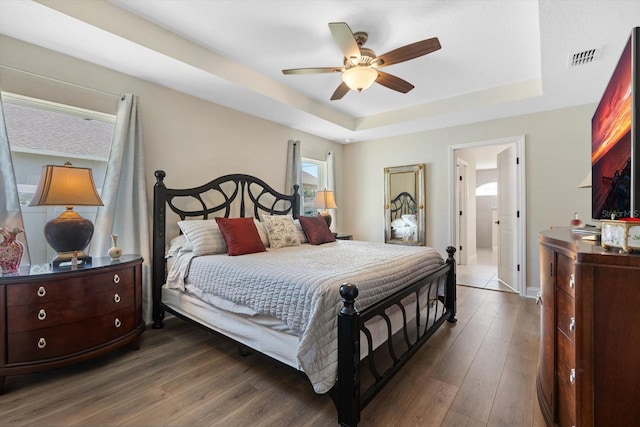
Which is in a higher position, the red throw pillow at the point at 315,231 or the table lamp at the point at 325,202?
the table lamp at the point at 325,202

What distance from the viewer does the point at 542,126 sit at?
12.3 ft

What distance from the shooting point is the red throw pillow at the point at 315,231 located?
343cm

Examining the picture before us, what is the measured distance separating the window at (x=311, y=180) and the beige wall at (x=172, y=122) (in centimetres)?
59

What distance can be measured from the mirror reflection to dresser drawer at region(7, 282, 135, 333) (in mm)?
4026

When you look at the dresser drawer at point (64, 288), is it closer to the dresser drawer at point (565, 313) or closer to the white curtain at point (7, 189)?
the white curtain at point (7, 189)

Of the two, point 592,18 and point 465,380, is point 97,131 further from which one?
point 592,18

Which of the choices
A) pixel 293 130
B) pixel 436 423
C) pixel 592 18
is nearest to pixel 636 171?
pixel 436 423

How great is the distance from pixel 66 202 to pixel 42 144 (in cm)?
79

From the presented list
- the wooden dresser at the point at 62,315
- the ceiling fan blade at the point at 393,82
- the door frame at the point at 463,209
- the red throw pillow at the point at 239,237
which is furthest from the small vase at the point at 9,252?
the door frame at the point at 463,209

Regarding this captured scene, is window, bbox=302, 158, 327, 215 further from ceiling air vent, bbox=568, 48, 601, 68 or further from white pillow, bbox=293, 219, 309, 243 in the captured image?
ceiling air vent, bbox=568, 48, 601, 68

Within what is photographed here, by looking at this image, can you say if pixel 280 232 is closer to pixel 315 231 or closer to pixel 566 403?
pixel 315 231

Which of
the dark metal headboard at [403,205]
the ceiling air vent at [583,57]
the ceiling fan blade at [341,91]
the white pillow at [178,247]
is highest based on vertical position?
the ceiling air vent at [583,57]

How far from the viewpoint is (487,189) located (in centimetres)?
825

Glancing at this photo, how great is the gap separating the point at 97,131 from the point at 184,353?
6.96ft
